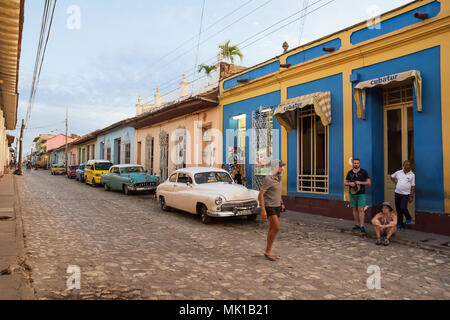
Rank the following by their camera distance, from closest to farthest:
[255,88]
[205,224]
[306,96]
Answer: [205,224] → [306,96] → [255,88]

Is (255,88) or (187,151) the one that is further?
(187,151)

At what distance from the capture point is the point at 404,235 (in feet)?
22.7

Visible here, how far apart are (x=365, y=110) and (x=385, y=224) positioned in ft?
11.6

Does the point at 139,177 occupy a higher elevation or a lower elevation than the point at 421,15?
lower

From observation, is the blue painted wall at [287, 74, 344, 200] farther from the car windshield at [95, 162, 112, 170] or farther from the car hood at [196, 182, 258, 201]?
the car windshield at [95, 162, 112, 170]

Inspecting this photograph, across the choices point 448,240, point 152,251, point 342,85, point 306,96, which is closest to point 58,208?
point 152,251

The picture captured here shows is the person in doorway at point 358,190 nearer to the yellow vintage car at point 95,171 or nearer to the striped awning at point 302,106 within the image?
the striped awning at point 302,106

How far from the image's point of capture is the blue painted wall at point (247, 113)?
1175cm

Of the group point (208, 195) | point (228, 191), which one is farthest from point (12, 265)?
point (228, 191)

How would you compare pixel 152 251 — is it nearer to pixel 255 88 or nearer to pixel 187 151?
pixel 255 88
